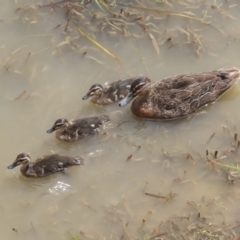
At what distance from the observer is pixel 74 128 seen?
16.2 ft

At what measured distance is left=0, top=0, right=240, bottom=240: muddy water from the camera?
4.70m

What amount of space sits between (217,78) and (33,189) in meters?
1.85

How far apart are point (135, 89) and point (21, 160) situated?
1177mm

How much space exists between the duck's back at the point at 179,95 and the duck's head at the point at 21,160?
1049 millimetres

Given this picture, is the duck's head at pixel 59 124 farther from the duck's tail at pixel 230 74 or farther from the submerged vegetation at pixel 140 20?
the duck's tail at pixel 230 74

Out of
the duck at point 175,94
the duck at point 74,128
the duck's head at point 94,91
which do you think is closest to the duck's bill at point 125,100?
the duck at point 175,94

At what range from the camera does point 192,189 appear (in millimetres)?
4852

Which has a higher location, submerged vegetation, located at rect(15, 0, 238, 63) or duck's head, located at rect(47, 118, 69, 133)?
submerged vegetation, located at rect(15, 0, 238, 63)

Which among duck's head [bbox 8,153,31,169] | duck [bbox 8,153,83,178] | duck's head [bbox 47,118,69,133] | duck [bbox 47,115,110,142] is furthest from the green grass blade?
duck's head [bbox 8,153,31,169]

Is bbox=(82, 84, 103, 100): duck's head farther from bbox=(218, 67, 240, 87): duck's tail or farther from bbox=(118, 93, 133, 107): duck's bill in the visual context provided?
bbox=(218, 67, 240, 87): duck's tail

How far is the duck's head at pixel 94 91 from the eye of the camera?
200 inches

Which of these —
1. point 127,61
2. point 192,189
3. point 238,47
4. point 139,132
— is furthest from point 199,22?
point 192,189

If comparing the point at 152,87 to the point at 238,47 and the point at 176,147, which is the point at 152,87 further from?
the point at 238,47

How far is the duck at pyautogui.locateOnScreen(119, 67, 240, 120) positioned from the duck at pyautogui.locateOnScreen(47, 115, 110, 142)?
36cm
